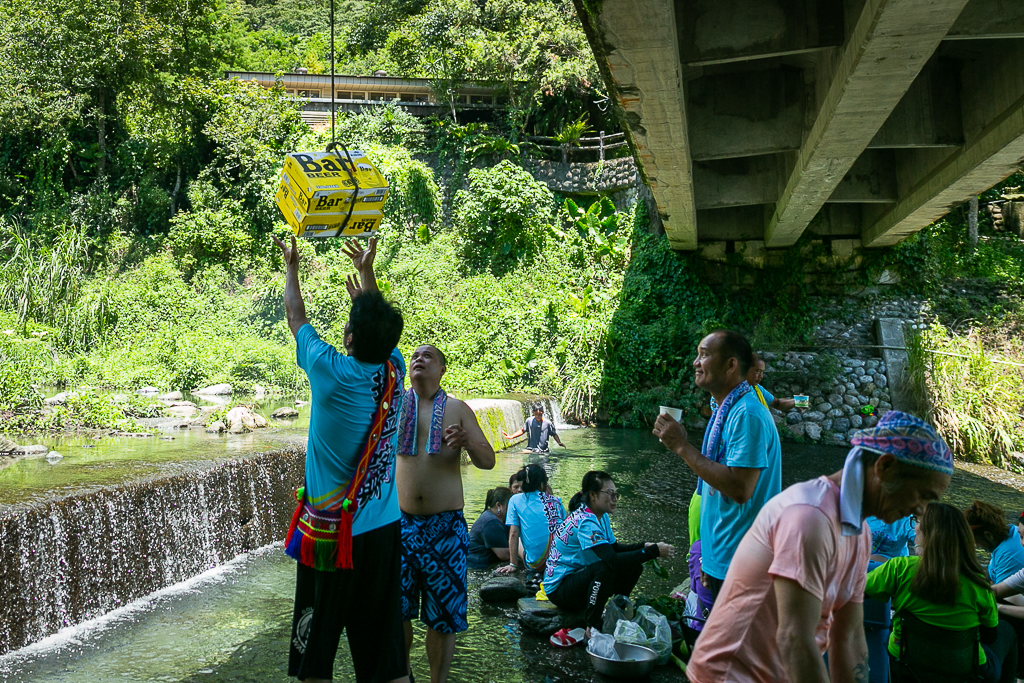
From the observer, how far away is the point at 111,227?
26.0 m

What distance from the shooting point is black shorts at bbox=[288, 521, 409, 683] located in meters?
2.82

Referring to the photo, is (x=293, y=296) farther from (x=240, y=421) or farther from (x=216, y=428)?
(x=240, y=421)

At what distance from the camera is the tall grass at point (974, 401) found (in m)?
12.2

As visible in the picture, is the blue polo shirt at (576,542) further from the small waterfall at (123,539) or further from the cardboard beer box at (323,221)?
the small waterfall at (123,539)

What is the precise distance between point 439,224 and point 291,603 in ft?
66.2

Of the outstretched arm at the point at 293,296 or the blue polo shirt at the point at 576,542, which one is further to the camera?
the blue polo shirt at the point at 576,542

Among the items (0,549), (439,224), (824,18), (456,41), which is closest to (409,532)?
(0,549)

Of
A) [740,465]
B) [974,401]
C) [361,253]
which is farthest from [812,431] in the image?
[361,253]

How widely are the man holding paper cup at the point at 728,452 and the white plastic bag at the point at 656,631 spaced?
3.66ft

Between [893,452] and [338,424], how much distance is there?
6.28ft

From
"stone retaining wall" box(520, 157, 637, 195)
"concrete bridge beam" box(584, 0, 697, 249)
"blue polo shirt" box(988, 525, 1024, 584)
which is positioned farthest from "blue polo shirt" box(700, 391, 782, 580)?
"stone retaining wall" box(520, 157, 637, 195)

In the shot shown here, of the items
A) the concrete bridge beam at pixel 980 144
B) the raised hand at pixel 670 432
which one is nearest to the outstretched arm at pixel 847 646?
the raised hand at pixel 670 432

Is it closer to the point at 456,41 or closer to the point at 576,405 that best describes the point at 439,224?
the point at 456,41

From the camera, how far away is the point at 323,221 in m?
3.40
